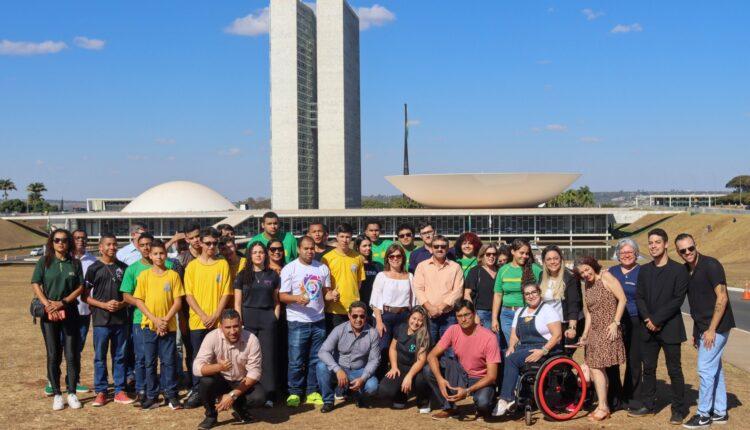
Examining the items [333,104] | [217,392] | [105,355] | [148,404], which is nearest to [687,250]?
[217,392]

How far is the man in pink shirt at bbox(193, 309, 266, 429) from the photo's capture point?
20.1ft

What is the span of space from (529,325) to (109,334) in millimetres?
4242

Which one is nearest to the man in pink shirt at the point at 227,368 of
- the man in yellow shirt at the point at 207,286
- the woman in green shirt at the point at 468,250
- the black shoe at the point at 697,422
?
the man in yellow shirt at the point at 207,286

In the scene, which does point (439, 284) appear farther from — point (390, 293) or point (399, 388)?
point (399, 388)

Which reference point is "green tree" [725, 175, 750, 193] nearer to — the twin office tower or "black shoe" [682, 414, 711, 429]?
the twin office tower

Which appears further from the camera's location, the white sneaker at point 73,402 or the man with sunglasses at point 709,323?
the white sneaker at point 73,402

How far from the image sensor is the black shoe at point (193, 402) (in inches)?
268

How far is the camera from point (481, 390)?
6293 mm

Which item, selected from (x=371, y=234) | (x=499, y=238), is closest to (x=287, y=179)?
(x=499, y=238)

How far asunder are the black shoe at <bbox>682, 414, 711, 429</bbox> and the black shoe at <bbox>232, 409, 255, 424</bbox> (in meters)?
3.92

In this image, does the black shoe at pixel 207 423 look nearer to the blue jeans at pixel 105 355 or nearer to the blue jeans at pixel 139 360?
the blue jeans at pixel 139 360

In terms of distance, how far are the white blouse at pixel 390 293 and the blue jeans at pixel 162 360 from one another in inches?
81.6

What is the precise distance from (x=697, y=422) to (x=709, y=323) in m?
0.88

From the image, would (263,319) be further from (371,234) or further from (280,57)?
(280,57)
